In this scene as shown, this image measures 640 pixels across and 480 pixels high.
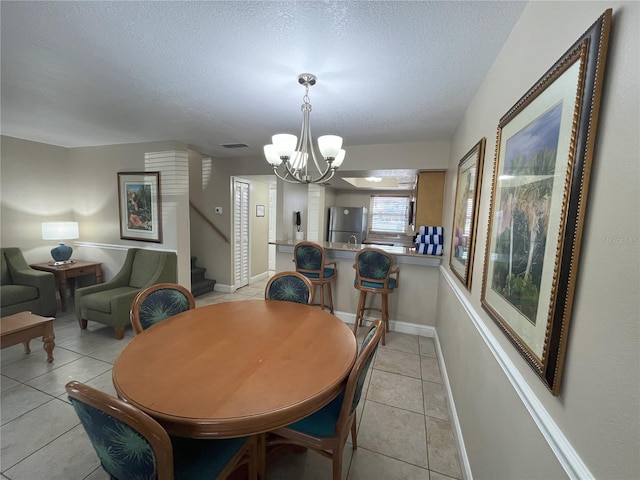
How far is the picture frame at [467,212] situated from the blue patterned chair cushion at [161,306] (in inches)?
77.9

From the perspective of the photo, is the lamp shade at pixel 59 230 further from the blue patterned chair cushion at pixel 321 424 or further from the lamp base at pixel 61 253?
the blue patterned chair cushion at pixel 321 424

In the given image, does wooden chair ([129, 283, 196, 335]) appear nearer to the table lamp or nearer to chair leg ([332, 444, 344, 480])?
chair leg ([332, 444, 344, 480])

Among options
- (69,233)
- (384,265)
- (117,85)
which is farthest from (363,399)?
(69,233)

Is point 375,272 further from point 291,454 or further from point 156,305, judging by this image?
point 156,305

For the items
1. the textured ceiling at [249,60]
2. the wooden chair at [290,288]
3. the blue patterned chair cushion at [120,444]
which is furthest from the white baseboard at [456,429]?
the textured ceiling at [249,60]

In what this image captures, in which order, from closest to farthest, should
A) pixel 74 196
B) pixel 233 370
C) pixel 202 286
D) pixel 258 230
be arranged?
pixel 233 370
pixel 74 196
pixel 202 286
pixel 258 230

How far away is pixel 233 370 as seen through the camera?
3.82 ft

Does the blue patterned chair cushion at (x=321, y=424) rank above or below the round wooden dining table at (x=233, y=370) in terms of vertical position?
below

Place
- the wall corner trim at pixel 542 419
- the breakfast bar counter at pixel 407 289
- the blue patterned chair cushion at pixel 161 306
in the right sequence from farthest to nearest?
1. the breakfast bar counter at pixel 407 289
2. the blue patterned chair cushion at pixel 161 306
3. the wall corner trim at pixel 542 419

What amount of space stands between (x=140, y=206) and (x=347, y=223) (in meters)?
4.09

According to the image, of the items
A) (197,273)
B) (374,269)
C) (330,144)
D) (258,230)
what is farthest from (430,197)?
(197,273)

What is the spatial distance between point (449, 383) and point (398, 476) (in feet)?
2.73

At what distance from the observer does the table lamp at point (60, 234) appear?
3506 mm

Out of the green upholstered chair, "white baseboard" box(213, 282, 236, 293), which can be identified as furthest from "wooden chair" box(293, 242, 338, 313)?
the green upholstered chair
